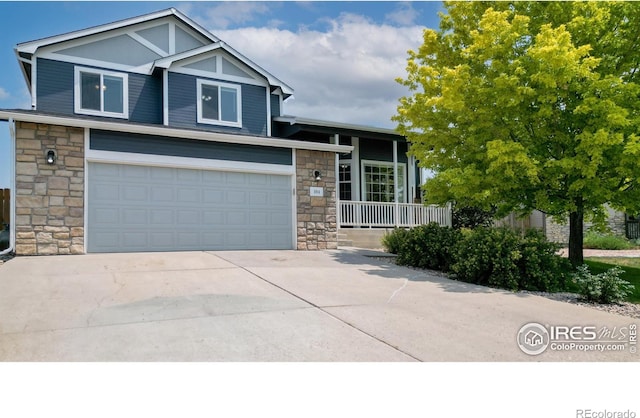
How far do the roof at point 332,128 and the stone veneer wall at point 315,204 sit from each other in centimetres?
244

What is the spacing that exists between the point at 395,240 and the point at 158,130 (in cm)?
638

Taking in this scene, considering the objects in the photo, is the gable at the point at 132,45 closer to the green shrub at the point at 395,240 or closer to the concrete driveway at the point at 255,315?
the concrete driveway at the point at 255,315

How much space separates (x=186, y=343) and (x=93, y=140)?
23.9ft

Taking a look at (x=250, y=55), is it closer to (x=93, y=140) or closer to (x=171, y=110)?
(x=171, y=110)

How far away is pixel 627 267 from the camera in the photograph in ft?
37.5

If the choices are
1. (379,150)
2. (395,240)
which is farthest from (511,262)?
(379,150)

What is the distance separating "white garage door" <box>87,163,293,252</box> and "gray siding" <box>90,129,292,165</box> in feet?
1.30

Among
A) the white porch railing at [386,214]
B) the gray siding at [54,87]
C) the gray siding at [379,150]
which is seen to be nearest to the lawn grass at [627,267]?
the white porch railing at [386,214]

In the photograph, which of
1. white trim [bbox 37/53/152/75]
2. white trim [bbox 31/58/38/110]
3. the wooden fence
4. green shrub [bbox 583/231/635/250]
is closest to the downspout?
the wooden fence

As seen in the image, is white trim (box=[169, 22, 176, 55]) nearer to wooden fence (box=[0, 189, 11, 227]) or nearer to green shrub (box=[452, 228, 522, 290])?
wooden fence (box=[0, 189, 11, 227])

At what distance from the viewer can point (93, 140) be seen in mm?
9766

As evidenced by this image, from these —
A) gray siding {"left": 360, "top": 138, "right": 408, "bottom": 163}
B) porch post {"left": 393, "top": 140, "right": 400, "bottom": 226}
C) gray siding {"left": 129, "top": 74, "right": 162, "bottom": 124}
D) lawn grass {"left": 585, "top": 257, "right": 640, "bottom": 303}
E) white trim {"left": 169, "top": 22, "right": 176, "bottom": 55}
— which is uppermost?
white trim {"left": 169, "top": 22, "right": 176, "bottom": 55}

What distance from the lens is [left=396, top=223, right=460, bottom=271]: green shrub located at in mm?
9891

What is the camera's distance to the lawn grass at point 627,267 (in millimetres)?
8031
